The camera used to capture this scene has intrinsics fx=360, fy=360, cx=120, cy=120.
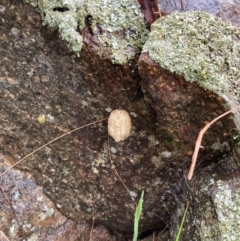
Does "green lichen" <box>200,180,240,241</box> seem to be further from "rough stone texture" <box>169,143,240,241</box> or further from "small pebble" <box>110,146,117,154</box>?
"small pebble" <box>110,146,117,154</box>

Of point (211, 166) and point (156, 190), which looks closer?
point (211, 166)

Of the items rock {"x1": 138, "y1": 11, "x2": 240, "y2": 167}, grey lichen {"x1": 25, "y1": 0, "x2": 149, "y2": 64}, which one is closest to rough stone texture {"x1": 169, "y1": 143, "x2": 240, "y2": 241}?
rock {"x1": 138, "y1": 11, "x2": 240, "y2": 167}

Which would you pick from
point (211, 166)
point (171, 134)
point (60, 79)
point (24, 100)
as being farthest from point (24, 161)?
Result: point (211, 166)

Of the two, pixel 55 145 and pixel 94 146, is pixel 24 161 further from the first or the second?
pixel 94 146

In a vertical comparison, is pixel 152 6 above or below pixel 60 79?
above

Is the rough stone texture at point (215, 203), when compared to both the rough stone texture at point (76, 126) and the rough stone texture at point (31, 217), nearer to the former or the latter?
the rough stone texture at point (76, 126)

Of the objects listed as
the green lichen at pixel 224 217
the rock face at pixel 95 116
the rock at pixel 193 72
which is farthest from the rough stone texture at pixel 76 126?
the green lichen at pixel 224 217
